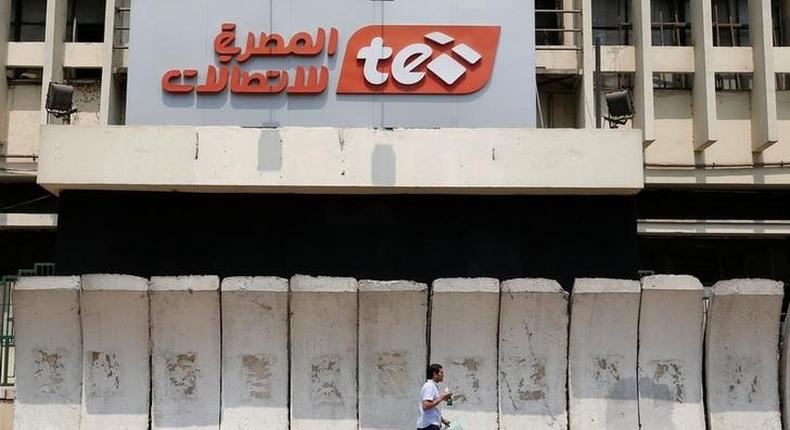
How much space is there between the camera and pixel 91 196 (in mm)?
13250

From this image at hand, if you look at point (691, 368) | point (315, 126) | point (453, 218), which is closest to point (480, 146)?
point (453, 218)

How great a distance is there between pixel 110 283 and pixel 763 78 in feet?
64.6

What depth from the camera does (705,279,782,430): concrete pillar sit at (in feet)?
37.3

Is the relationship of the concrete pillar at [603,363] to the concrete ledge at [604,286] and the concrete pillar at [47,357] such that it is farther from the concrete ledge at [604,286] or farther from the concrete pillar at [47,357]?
the concrete pillar at [47,357]

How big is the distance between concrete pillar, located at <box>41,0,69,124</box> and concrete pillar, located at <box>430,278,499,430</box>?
1701 centimetres

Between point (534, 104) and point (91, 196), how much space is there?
6.77 m

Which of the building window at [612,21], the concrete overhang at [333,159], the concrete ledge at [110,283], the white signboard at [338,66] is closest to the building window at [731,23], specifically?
the building window at [612,21]

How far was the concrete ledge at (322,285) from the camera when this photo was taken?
440 inches

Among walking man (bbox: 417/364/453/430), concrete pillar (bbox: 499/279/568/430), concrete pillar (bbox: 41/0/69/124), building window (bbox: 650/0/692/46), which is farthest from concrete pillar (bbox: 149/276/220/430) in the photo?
building window (bbox: 650/0/692/46)

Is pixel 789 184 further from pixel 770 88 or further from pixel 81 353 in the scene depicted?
pixel 81 353

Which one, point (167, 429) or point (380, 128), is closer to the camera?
point (167, 429)

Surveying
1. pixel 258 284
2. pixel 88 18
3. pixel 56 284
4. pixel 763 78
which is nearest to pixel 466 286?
pixel 258 284

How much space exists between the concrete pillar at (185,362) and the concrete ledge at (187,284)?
109 mm

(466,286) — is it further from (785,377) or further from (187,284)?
(785,377)
